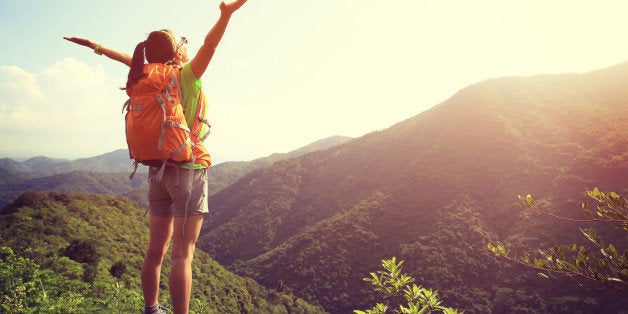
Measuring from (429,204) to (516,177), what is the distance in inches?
864

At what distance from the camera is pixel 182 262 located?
2.41 m

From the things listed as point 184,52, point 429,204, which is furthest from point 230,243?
point 184,52

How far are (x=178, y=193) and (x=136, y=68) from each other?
97 centimetres

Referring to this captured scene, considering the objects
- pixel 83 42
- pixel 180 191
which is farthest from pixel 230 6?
pixel 83 42

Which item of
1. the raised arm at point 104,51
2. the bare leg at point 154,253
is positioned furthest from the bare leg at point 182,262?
the raised arm at point 104,51

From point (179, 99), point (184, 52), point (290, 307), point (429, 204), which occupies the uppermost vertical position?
point (184, 52)

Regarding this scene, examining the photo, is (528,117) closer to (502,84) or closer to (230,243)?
(502,84)

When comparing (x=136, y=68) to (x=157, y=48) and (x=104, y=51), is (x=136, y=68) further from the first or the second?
(x=104, y=51)

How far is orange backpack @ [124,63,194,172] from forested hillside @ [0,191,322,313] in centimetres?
232

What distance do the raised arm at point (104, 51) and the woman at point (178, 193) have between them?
0.54 meters

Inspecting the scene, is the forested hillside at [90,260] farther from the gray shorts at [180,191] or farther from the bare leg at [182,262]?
the gray shorts at [180,191]

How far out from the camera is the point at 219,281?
68312 millimetres

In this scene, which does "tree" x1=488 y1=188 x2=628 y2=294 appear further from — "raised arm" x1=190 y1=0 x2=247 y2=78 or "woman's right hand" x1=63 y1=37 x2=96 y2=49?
"woman's right hand" x1=63 y1=37 x2=96 y2=49

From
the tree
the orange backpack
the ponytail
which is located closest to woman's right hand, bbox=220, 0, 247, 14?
the orange backpack
